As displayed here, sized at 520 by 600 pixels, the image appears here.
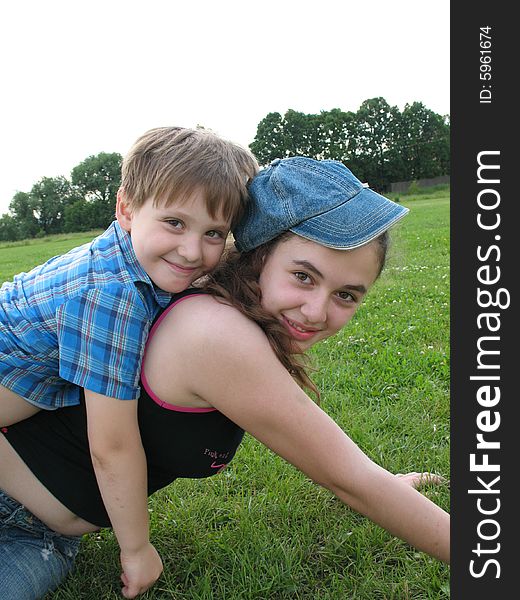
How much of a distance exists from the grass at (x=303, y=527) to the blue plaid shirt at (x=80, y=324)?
29.2 inches

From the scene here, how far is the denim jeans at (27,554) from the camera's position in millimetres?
2004

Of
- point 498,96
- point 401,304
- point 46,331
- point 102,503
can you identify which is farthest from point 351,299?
point 401,304

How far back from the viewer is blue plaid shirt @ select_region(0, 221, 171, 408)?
1712mm

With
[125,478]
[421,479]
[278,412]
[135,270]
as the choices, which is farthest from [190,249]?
[421,479]

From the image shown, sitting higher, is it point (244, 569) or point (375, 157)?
point (375, 157)

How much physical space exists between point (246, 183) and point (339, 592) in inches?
53.1

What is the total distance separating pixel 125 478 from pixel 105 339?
1.42ft

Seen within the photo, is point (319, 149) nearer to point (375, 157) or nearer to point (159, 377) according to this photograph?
point (375, 157)

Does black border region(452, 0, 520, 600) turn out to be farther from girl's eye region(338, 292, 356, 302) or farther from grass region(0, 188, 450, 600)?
grass region(0, 188, 450, 600)

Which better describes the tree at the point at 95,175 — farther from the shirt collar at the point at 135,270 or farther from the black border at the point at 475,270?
the black border at the point at 475,270

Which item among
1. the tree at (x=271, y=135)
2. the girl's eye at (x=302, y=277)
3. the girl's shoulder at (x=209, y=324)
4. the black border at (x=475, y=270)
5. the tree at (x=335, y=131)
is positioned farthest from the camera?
the tree at (x=271, y=135)

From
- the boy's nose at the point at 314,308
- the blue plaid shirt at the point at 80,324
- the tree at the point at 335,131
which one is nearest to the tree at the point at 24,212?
the tree at the point at 335,131

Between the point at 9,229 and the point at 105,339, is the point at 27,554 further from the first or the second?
the point at 9,229

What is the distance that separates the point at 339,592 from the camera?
203 cm
